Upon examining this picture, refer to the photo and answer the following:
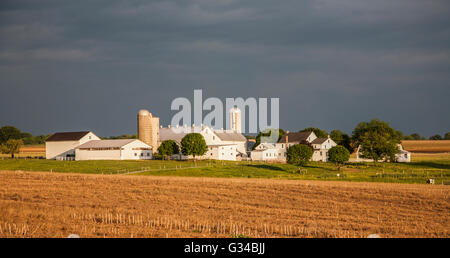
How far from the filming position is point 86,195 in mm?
40156

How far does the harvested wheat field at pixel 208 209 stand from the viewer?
24828 millimetres

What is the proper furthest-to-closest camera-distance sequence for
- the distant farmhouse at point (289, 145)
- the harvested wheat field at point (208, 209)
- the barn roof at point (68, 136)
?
the distant farmhouse at point (289, 145) → the barn roof at point (68, 136) → the harvested wheat field at point (208, 209)

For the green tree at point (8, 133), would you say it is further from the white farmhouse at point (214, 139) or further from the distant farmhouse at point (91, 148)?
the white farmhouse at point (214, 139)

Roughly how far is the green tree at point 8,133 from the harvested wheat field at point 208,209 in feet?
276

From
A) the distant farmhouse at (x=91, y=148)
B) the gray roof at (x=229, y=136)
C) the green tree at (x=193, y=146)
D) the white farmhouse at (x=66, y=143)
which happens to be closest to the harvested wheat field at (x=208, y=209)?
the distant farmhouse at (x=91, y=148)

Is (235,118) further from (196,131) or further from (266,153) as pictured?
(266,153)

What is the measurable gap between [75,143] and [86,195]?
180ft

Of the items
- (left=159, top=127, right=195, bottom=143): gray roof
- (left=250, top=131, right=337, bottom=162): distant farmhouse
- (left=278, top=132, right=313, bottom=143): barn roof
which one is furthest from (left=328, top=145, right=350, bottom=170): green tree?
(left=159, top=127, right=195, bottom=143): gray roof

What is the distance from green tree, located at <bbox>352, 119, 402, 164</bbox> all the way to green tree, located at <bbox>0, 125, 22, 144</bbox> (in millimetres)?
87411

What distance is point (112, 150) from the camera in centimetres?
8538

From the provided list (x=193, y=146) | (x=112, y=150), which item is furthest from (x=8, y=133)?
(x=193, y=146)
